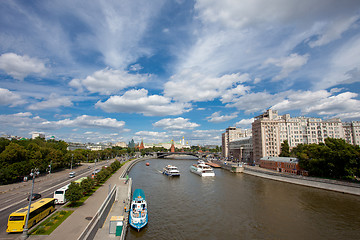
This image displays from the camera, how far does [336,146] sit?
49.8 metres

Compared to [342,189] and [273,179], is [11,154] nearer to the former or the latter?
[273,179]

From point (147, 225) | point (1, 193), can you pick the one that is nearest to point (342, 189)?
point (147, 225)

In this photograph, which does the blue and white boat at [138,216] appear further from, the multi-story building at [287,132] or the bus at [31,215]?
Answer: the multi-story building at [287,132]

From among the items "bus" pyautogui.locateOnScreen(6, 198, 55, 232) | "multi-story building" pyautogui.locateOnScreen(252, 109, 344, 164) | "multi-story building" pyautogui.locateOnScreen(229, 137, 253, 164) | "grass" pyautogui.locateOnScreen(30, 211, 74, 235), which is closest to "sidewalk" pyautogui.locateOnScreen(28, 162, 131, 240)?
"grass" pyautogui.locateOnScreen(30, 211, 74, 235)

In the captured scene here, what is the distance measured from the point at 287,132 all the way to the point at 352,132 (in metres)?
50.7

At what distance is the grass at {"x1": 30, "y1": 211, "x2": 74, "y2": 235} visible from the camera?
61.5 feet

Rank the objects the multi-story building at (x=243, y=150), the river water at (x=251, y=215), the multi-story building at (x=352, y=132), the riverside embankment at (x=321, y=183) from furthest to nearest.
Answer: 1. the multi-story building at (x=243, y=150)
2. the multi-story building at (x=352, y=132)
3. the riverside embankment at (x=321, y=183)
4. the river water at (x=251, y=215)

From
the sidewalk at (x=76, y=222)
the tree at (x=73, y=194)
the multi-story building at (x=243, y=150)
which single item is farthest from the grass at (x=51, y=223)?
the multi-story building at (x=243, y=150)

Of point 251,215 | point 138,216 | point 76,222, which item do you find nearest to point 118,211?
point 138,216

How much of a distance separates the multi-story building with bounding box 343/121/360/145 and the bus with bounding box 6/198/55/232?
14977cm

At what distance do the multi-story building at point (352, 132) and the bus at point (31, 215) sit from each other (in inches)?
5896

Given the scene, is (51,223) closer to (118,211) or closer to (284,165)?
(118,211)

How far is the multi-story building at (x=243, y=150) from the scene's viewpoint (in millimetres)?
119394

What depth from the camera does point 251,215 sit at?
102 ft
